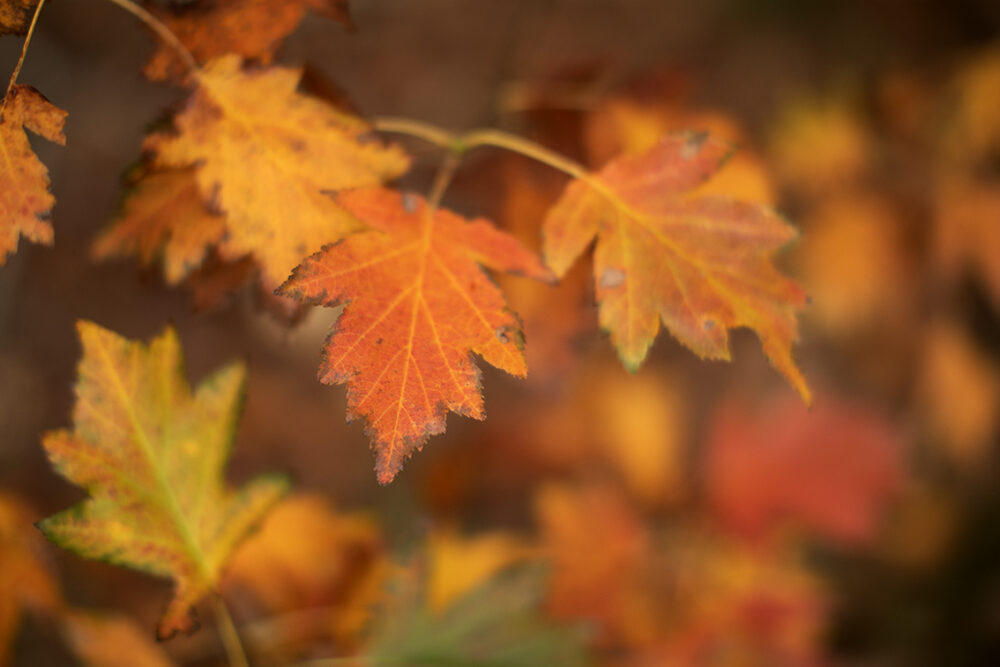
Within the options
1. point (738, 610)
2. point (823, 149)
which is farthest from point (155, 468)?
point (823, 149)

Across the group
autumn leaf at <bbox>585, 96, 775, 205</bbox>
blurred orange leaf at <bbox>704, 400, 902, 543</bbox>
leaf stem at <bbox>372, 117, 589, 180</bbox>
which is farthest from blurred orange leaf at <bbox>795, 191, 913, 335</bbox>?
leaf stem at <bbox>372, 117, 589, 180</bbox>

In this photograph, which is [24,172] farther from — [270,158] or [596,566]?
[596,566]

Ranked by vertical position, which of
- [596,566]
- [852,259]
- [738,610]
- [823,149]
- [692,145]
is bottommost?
[738,610]

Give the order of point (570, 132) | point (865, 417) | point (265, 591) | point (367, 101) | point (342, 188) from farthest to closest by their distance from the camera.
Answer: point (367, 101)
point (865, 417)
point (265, 591)
point (570, 132)
point (342, 188)

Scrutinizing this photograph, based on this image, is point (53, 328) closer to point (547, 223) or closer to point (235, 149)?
point (235, 149)

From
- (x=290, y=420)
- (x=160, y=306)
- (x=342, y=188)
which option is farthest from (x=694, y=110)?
(x=160, y=306)
